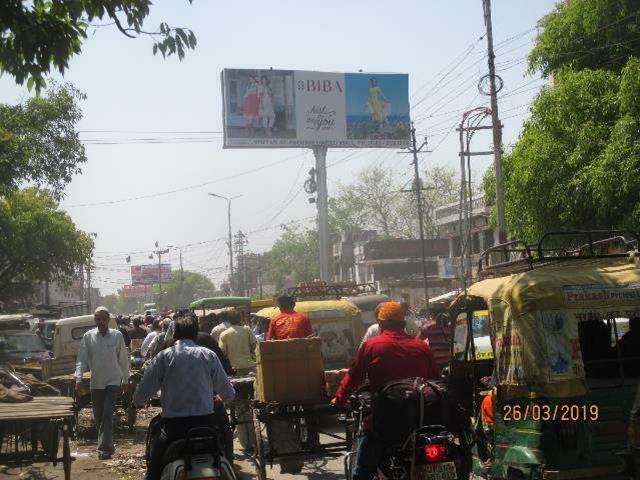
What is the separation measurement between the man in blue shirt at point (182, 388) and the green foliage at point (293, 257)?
94375mm

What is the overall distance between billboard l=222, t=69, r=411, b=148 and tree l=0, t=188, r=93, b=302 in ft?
30.2

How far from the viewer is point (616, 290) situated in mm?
6129

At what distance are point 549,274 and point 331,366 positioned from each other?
762 cm

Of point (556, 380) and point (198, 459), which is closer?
point (198, 459)

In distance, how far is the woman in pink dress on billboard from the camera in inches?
1684

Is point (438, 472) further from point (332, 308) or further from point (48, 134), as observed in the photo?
point (48, 134)

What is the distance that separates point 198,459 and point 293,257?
103343mm

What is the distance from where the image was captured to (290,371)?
7883 millimetres

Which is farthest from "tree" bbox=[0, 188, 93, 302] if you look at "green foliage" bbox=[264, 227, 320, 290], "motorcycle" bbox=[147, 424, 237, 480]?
"green foliage" bbox=[264, 227, 320, 290]

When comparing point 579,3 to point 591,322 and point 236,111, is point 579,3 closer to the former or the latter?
point 591,322

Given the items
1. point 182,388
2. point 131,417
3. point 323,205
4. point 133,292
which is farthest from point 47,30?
point 133,292

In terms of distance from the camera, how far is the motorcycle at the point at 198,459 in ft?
16.6
